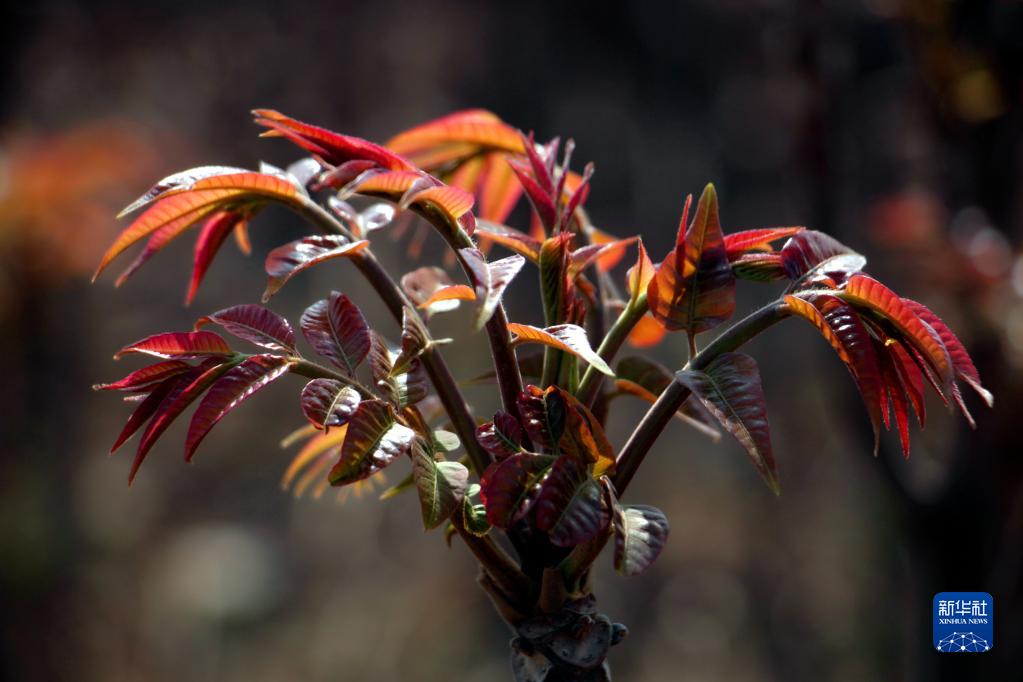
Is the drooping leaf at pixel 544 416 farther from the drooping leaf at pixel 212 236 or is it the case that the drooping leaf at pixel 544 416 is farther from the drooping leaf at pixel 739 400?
the drooping leaf at pixel 212 236

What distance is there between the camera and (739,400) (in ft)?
1.51

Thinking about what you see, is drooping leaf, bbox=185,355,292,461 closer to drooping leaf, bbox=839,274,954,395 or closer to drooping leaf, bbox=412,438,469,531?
drooping leaf, bbox=412,438,469,531

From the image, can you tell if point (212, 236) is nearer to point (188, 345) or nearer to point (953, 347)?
point (188, 345)

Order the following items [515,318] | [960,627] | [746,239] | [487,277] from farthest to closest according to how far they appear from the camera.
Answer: [515,318] < [960,627] < [746,239] < [487,277]

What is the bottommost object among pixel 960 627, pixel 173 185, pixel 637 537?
pixel 960 627

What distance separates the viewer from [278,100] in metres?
3.97

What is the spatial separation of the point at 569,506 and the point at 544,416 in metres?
0.06

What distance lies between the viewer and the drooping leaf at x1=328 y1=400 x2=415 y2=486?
17.7 inches

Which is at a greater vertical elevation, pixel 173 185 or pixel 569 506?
pixel 173 185

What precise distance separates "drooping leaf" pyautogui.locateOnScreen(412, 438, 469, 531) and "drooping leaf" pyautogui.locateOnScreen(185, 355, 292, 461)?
90mm

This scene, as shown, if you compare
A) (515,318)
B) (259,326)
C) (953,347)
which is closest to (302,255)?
(259,326)

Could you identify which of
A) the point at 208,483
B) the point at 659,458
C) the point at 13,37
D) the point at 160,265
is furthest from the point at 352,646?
the point at 13,37

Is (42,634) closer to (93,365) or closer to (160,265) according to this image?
(93,365)

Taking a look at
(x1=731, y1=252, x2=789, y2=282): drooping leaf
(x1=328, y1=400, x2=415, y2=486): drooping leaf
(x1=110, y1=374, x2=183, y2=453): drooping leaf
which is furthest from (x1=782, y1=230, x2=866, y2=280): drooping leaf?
(x1=110, y1=374, x2=183, y2=453): drooping leaf
